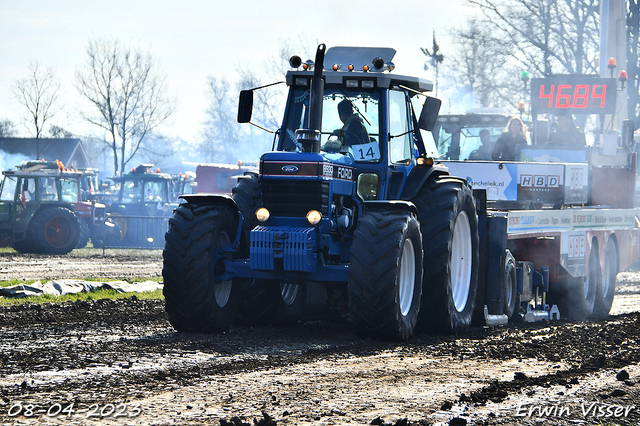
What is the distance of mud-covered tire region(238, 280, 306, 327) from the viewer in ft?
30.6

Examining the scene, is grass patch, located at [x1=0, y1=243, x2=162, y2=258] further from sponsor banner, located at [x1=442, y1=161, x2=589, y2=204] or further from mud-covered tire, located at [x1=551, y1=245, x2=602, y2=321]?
mud-covered tire, located at [x1=551, y1=245, x2=602, y2=321]

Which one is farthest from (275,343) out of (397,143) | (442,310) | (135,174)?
(135,174)

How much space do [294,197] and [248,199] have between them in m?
0.84

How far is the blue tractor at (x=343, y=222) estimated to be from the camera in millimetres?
8023

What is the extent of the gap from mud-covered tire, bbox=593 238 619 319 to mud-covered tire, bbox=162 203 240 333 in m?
7.33

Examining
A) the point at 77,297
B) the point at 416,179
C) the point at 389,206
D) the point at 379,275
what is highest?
the point at 416,179

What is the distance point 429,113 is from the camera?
9.16 meters

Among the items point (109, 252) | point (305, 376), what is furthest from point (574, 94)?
point (109, 252)

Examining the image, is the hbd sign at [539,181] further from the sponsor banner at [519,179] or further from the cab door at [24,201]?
the cab door at [24,201]

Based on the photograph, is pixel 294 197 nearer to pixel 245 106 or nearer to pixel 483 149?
pixel 245 106

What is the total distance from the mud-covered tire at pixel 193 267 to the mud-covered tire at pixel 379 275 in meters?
1.38

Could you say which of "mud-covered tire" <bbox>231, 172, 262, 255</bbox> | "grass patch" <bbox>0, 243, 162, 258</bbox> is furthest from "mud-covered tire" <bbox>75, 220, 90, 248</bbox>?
"mud-covered tire" <bbox>231, 172, 262, 255</bbox>

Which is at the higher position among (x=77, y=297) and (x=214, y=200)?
(x=214, y=200)

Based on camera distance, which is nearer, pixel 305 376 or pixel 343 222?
pixel 305 376
